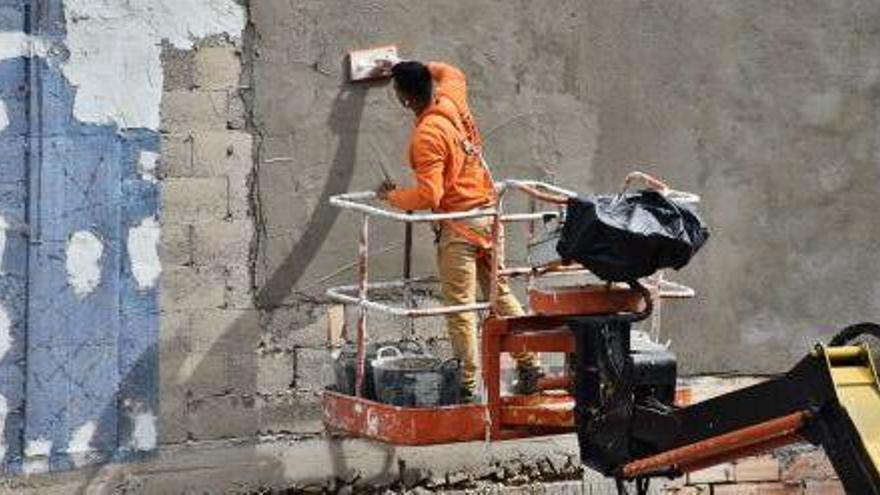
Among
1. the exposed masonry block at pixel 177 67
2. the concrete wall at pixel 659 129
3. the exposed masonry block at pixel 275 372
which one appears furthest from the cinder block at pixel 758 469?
the exposed masonry block at pixel 177 67

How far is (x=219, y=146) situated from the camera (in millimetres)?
7660

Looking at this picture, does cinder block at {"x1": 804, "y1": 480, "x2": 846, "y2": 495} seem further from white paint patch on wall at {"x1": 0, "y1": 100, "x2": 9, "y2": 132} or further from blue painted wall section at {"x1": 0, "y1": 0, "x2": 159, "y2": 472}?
white paint patch on wall at {"x1": 0, "y1": 100, "x2": 9, "y2": 132}

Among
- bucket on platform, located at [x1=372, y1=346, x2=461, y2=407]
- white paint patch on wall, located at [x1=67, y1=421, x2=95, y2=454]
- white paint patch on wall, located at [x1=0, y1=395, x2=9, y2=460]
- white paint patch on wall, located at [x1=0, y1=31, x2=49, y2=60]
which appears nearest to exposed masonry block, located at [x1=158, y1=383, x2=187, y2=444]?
white paint patch on wall, located at [x1=67, y1=421, x2=95, y2=454]

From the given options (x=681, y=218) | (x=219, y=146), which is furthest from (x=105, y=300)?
(x=681, y=218)

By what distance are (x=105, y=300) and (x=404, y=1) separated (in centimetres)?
228

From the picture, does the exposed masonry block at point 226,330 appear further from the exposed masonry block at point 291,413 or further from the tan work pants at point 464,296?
the tan work pants at point 464,296

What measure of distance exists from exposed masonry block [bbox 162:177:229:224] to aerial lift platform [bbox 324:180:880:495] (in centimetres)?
92

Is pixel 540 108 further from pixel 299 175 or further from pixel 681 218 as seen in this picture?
pixel 681 218

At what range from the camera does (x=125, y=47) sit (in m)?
7.44

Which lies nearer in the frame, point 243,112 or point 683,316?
point 243,112

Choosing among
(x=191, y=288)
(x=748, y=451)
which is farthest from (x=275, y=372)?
(x=748, y=451)

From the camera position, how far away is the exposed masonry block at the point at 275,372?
7.79 m

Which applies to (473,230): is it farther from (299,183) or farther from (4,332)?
(4,332)

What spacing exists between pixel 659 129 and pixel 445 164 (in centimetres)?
216
